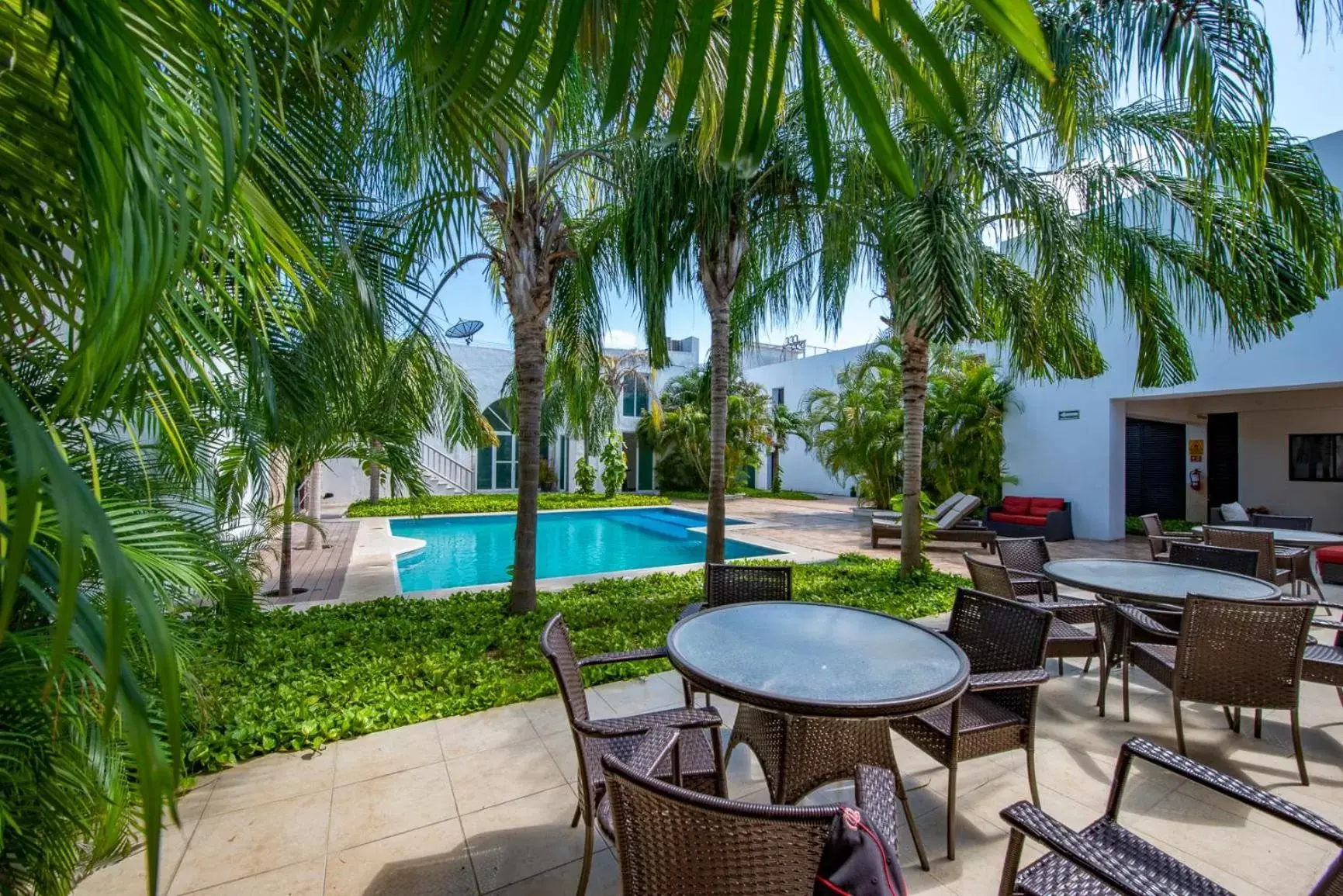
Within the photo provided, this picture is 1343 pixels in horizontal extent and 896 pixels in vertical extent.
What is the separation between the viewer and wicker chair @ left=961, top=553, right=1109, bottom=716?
4164mm

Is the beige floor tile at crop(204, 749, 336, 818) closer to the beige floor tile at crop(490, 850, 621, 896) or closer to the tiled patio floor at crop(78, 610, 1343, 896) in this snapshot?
the tiled patio floor at crop(78, 610, 1343, 896)

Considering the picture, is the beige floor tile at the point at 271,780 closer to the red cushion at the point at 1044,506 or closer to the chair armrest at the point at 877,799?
the chair armrest at the point at 877,799

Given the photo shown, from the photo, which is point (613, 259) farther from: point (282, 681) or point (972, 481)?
point (972, 481)

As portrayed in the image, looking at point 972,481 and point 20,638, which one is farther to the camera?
point 972,481

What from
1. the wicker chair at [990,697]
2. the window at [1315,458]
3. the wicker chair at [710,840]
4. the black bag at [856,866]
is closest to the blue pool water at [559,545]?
the wicker chair at [990,697]

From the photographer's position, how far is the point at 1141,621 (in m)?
3.94

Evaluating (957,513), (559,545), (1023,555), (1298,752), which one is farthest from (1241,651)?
(559,545)

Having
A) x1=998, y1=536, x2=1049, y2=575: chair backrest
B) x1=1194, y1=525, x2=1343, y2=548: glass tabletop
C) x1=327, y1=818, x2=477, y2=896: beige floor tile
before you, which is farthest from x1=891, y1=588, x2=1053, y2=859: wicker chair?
x1=1194, y1=525, x2=1343, y2=548: glass tabletop

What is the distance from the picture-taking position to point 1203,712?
161 inches

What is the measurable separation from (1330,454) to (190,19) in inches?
791

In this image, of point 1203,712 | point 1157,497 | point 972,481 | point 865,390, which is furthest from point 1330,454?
point 1203,712

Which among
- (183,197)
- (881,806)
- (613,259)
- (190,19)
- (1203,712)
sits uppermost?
(613,259)

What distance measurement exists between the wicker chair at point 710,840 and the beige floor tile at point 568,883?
2.86 ft

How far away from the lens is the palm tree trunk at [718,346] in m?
6.99
